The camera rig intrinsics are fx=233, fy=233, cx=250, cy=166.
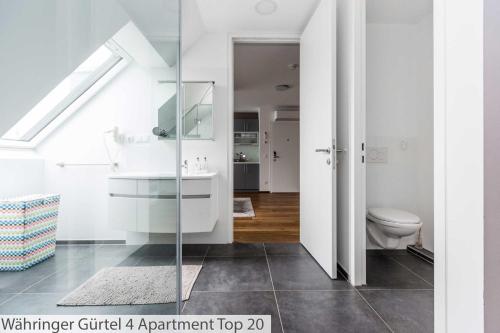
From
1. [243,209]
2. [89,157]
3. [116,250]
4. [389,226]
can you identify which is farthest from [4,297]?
[243,209]

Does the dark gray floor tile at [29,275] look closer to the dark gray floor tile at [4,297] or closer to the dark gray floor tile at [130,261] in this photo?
the dark gray floor tile at [4,297]

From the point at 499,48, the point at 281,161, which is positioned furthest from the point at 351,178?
the point at 281,161

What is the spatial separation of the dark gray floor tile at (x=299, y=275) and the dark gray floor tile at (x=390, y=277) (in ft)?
0.73

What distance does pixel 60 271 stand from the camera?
0.75 meters

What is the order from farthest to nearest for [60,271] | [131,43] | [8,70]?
[131,43]
[60,271]
[8,70]

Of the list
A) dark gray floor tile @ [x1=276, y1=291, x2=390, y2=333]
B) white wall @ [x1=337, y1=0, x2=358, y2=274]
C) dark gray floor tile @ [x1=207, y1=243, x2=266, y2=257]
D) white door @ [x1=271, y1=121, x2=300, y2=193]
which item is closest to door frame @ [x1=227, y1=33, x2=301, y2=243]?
dark gray floor tile @ [x1=207, y1=243, x2=266, y2=257]

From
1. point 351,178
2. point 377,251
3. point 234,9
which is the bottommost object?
point 377,251

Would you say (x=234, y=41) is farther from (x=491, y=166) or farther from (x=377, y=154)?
(x=491, y=166)

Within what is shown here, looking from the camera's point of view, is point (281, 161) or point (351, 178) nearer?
point (351, 178)

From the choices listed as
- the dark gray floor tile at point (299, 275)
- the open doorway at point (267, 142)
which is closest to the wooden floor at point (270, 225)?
the open doorway at point (267, 142)

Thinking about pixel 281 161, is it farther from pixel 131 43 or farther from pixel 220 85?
pixel 131 43

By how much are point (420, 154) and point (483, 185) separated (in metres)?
1.83

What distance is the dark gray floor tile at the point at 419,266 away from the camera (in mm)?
1705

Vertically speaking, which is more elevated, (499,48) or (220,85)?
(220,85)
